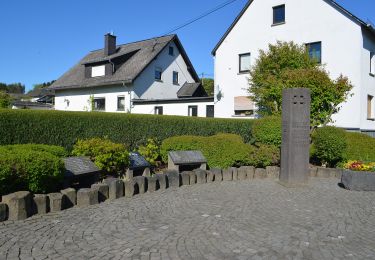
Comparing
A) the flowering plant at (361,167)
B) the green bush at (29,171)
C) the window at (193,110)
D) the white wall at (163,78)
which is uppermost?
the white wall at (163,78)

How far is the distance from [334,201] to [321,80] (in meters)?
8.12

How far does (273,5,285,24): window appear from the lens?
21.5 metres

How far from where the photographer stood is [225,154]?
36.7ft

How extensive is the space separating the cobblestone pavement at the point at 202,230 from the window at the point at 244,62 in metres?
16.1

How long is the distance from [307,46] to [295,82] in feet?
20.5

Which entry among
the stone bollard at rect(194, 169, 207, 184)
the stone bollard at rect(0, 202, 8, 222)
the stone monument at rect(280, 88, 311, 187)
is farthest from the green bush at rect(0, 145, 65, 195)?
the stone monument at rect(280, 88, 311, 187)

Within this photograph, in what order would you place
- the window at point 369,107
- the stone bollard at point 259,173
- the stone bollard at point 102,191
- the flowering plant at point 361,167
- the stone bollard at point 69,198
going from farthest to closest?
1. the window at point 369,107
2. the stone bollard at point 259,173
3. the flowering plant at point 361,167
4. the stone bollard at point 102,191
5. the stone bollard at point 69,198

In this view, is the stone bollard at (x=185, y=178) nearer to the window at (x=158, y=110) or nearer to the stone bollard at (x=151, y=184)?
the stone bollard at (x=151, y=184)

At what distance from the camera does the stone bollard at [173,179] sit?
339 inches

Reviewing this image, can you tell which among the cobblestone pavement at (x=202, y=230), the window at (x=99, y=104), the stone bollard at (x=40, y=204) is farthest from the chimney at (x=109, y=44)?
the stone bollard at (x=40, y=204)

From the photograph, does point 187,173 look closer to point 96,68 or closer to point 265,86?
point 265,86

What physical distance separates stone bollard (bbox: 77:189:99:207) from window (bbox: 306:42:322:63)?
1639cm

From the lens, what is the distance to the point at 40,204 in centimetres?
575

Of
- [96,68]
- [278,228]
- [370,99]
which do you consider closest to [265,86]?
[370,99]
